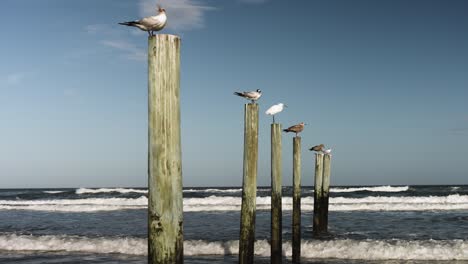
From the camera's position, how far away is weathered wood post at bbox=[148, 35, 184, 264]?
13.5 ft

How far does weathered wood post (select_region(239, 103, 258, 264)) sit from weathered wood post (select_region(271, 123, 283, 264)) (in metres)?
1.02

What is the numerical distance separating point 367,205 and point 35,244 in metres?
20.5

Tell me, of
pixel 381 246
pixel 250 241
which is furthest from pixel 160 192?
pixel 381 246

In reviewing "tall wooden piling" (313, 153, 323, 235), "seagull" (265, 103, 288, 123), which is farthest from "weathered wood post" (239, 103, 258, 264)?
"tall wooden piling" (313, 153, 323, 235)

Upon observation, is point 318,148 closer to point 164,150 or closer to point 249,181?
point 249,181

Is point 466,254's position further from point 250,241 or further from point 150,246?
point 150,246

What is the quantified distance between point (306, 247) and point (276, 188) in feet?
14.4

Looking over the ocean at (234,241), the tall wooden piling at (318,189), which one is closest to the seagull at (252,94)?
the ocean at (234,241)

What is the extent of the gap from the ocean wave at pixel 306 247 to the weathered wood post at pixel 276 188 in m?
3.04

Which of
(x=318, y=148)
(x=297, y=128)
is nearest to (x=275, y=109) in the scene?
(x=297, y=128)

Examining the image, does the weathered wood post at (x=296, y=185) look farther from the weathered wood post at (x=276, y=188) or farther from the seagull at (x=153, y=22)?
the seagull at (x=153, y=22)

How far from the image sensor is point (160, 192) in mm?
4254

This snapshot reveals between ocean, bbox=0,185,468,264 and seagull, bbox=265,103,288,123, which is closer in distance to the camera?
seagull, bbox=265,103,288,123

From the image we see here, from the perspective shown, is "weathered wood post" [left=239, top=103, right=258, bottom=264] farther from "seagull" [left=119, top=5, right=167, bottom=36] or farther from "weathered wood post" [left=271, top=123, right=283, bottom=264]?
"seagull" [left=119, top=5, right=167, bottom=36]
